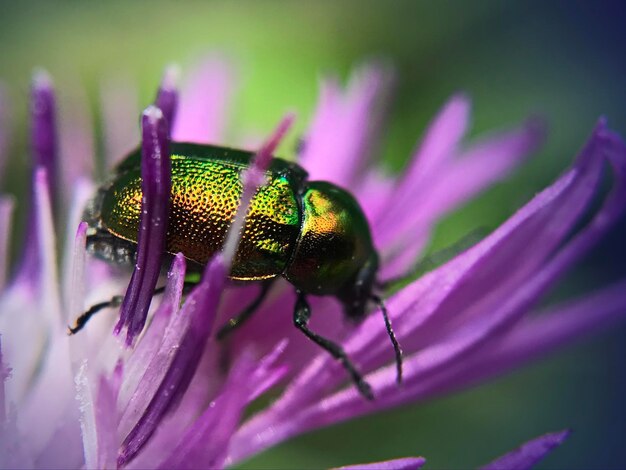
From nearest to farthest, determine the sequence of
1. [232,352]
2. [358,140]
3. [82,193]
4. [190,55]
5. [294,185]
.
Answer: [294,185] < [232,352] < [82,193] < [358,140] < [190,55]

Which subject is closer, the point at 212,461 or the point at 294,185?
the point at 212,461

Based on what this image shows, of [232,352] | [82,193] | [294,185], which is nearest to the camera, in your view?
[294,185]

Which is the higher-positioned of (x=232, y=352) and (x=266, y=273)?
(x=266, y=273)

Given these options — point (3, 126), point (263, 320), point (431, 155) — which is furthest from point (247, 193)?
point (3, 126)

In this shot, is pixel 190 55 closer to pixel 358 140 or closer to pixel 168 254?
pixel 358 140

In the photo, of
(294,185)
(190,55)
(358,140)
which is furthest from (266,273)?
(190,55)

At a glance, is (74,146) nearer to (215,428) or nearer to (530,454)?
(215,428)

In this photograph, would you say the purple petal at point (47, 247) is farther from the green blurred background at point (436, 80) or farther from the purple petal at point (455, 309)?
the green blurred background at point (436, 80)

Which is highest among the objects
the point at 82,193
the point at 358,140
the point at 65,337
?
the point at 358,140
